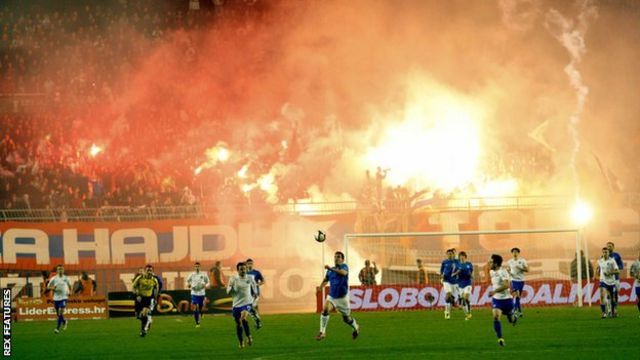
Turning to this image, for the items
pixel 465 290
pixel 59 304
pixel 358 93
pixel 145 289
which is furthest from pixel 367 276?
pixel 358 93

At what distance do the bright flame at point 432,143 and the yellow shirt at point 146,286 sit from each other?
2452 centimetres

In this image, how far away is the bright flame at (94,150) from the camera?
53.2m

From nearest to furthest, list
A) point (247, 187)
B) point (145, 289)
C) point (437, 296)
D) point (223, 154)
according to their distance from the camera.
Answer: point (145, 289)
point (437, 296)
point (247, 187)
point (223, 154)

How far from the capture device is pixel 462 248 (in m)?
42.8

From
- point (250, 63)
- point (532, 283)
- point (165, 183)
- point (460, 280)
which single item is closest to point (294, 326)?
point (460, 280)

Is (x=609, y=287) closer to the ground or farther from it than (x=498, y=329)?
farther from it

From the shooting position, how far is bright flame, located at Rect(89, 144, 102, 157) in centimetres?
5317

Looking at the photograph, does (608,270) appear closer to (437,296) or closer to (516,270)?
(516,270)

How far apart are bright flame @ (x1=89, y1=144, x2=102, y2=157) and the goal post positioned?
16398 millimetres

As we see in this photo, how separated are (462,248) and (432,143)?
13.8 meters

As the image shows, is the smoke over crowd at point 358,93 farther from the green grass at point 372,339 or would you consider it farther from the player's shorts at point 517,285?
the player's shorts at point 517,285

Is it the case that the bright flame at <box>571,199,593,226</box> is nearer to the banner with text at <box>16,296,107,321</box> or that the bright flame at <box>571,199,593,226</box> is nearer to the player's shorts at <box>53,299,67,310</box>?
the banner with text at <box>16,296,107,321</box>

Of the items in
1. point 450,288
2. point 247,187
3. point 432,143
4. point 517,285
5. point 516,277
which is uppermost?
point 432,143

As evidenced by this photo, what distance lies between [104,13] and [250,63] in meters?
8.64
